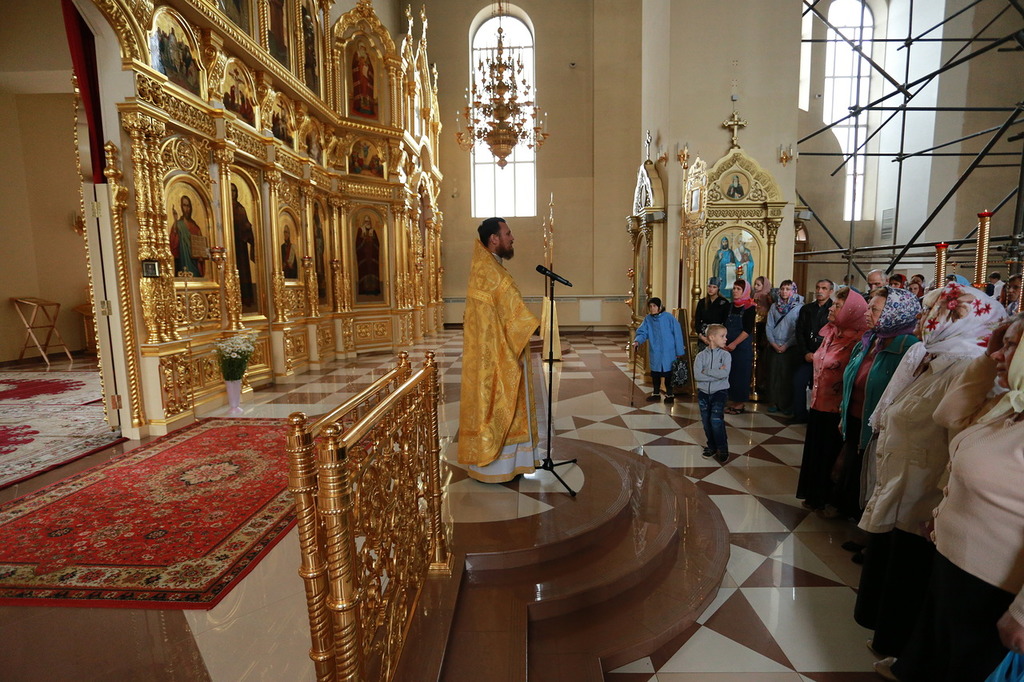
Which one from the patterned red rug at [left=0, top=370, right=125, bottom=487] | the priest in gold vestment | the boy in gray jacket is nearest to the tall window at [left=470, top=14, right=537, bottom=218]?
the patterned red rug at [left=0, top=370, right=125, bottom=487]

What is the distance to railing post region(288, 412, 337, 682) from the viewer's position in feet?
3.68

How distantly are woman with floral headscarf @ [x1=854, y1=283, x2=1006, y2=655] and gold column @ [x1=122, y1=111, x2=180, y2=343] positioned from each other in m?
6.21

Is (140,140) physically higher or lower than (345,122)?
lower

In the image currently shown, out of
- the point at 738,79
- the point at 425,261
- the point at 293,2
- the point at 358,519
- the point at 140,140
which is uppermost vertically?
the point at 293,2

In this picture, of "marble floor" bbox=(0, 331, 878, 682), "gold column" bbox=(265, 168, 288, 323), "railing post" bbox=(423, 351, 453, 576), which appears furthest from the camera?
"gold column" bbox=(265, 168, 288, 323)

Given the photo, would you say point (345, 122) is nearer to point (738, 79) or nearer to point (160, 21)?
point (160, 21)

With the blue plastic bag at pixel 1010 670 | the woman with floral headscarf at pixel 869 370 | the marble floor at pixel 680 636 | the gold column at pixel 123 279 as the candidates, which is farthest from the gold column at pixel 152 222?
the blue plastic bag at pixel 1010 670

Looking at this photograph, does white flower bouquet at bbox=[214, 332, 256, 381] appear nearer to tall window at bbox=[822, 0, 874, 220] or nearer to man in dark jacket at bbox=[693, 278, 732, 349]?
man in dark jacket at bbox=[693, 278, 732, 349]

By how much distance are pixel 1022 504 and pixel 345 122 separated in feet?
36.1

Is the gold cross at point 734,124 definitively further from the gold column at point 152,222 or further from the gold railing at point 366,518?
the gold column at point 152,222

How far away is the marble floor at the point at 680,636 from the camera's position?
6.25ft

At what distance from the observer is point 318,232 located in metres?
9.44

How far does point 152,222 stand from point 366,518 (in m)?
5.39

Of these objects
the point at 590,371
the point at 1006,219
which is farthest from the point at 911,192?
the point at 590,371
